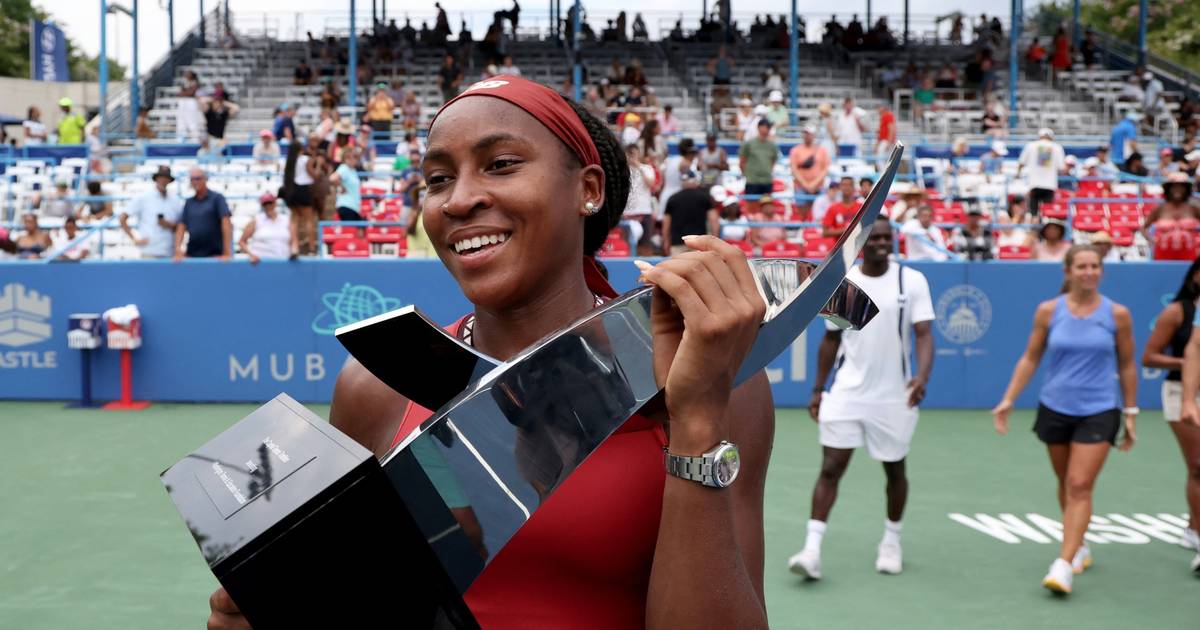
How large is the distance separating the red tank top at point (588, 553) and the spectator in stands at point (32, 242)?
15.0m

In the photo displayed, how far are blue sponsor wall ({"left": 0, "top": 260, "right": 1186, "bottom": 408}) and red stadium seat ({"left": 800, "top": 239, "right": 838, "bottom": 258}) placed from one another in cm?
139

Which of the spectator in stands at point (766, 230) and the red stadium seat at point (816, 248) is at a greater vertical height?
the spectator in stands at point (766, 230)

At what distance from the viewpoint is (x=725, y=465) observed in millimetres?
1509

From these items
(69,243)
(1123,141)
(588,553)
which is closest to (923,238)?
(69,243)

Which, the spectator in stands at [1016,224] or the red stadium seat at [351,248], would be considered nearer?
the red stadium seat at [351,248]

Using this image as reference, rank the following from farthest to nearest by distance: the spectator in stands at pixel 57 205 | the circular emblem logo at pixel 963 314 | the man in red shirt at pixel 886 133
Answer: the man in red shirt at pixel 886 133 → the spectator in stands at pixel 57 205 → the circular emblem logo at pixel 963 314

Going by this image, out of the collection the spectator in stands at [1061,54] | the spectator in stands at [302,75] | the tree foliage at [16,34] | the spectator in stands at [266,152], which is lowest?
the spectator in stands at [266,152]

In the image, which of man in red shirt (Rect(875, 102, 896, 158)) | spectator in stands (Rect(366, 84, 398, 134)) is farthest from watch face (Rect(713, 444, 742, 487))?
spectator in stands (Rect(366, 84, 398, 134))

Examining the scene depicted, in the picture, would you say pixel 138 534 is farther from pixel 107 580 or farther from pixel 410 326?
pixel 410 326

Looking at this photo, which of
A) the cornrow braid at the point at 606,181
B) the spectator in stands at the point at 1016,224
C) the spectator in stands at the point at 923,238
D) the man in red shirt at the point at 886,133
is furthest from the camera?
the man in red shirt at the point at 886,133

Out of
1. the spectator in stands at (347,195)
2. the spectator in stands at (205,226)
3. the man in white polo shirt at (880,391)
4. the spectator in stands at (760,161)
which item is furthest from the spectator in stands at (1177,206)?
the spectator in stands at (205,226)

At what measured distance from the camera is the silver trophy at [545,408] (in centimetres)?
137

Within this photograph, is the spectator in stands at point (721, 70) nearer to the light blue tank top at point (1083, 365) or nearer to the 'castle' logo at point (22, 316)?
the 'castle' logo at point (22, 316)

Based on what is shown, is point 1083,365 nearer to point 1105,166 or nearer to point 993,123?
point 1105,166
